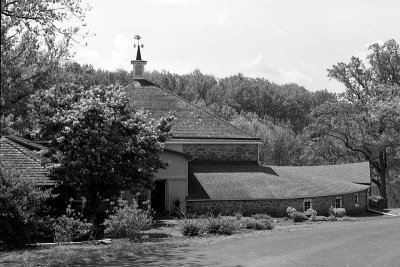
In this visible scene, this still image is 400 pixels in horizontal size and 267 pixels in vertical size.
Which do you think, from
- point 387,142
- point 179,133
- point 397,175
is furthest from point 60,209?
point 397,175

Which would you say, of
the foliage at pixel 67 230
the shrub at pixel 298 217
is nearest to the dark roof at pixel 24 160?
the foliage at pixel 67 230

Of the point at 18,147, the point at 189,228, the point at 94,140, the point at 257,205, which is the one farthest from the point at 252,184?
the point at 18,147

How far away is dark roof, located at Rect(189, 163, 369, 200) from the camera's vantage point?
116 ft

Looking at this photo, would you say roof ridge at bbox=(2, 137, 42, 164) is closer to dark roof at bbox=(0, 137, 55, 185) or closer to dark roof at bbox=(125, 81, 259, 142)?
dark roof at bbox=(0, 137, 55, 185)

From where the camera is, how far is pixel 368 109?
52.1 metres

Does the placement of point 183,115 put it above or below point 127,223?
above

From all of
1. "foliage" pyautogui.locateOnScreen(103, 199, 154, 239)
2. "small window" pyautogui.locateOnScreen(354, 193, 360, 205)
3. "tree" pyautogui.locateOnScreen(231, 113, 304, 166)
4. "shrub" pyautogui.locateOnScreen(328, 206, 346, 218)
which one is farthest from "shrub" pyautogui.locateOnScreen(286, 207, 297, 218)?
"tree" pyautogui.locateOnScreen(231, 113, 304, 166)

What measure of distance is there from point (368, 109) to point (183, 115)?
2015cm

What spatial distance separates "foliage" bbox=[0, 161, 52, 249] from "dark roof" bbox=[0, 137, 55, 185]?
2590mm

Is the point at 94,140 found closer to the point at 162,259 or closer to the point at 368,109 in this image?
the point at 162,259

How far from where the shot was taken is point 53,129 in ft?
81.9

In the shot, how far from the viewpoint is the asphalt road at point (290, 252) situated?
625 inches

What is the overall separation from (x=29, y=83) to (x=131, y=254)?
642cm

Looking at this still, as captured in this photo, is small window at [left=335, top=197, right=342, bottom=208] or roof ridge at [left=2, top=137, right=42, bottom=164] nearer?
roof ridge at [left=2, top=137, right=42, bottom=164]
